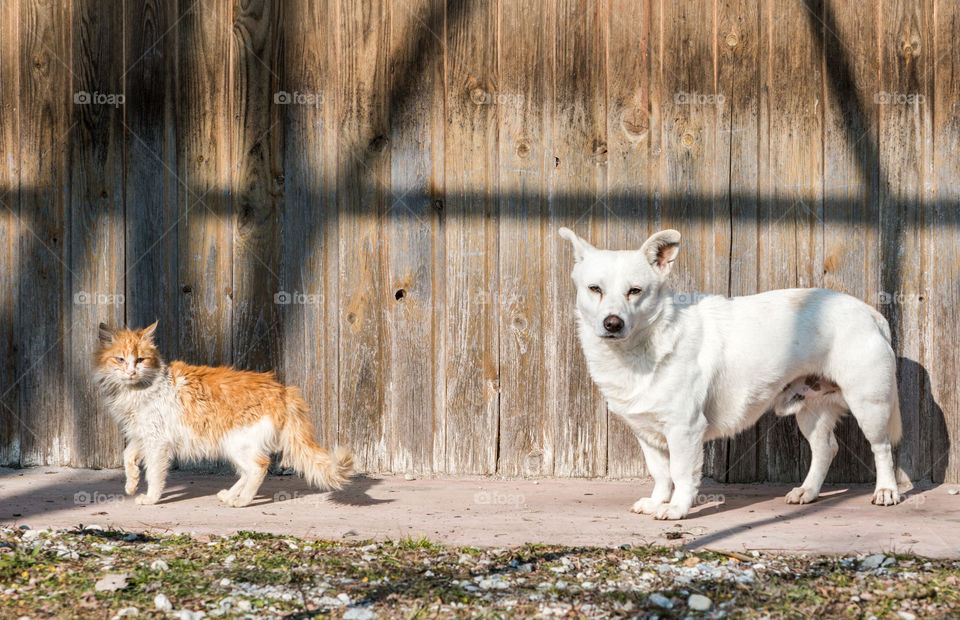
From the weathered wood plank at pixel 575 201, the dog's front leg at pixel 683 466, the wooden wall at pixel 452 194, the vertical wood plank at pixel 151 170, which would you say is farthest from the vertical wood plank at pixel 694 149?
the vertical wood plank at pixel 151 170

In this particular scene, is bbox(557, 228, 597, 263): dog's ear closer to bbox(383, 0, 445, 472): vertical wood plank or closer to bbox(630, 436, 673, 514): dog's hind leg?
bbox(630, 436, 673, 514): dog's hind leg

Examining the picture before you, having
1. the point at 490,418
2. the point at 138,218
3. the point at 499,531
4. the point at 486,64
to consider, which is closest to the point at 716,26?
the point at 486,64

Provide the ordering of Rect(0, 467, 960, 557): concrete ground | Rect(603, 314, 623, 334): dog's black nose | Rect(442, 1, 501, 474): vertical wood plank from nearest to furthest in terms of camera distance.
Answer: Rect(0, 467, 960, 557): concrete ground < Rect(603, 314, 623, 334): dog's black nose < Rect(442, 1, 501, 474): vertical wood plank

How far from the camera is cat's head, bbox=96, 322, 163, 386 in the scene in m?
4.51

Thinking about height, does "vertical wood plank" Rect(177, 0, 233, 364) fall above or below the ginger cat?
above

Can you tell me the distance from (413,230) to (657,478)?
6.52 ft

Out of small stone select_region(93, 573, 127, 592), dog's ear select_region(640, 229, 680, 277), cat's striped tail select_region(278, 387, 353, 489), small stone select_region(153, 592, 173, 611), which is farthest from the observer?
cat's striped tail select_region(278, 387, 353, 489)

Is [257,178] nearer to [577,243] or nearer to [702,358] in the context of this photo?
[577,243]

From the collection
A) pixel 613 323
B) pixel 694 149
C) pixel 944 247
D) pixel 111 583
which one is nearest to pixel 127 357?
pixel 111 583

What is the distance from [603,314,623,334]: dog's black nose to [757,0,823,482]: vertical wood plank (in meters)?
1.46

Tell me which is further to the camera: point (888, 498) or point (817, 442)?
point (817, 442)

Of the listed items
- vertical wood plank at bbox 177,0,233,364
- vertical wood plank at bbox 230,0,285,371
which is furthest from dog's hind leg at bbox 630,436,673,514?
vertical wood plank at bbox 177,0,233,364

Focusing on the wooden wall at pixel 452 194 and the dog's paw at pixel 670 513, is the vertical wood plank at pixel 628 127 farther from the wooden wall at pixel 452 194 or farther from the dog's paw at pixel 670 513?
the dog's paw at pixel 670 513

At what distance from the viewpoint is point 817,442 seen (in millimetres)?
4727
